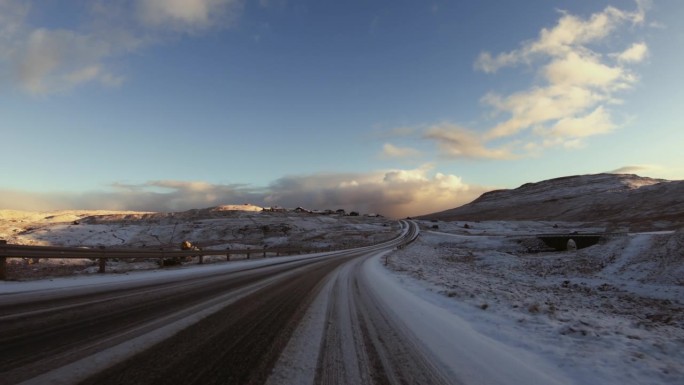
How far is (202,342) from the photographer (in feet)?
17.5

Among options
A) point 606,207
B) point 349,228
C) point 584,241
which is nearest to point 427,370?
point 584,241

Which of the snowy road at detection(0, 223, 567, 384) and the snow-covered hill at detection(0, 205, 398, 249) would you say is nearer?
the snowy road at detection(0, 223, 567, 384)

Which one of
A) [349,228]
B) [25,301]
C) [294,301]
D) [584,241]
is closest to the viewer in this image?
[25,301]

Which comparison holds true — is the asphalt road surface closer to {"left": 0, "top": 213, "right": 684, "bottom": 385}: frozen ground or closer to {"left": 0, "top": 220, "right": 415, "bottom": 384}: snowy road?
{"left": 0, "top": 220, "right": 415, "bottom": 384}: snowy road

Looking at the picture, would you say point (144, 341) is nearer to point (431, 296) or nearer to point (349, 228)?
point (431, 296)

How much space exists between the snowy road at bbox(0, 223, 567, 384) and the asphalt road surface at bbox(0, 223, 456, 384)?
0.01m

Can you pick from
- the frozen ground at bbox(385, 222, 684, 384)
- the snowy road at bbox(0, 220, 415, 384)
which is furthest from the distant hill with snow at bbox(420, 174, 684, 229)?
the snowy road at bbox(0, 220, 415, 384)

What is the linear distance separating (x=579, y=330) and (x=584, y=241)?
3931cm

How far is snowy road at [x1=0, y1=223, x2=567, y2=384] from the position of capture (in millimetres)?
4121

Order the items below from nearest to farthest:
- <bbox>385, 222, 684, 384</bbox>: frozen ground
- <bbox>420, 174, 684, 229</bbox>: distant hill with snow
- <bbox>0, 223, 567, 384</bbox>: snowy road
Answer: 1. <bbox>0, 223, 567, 384</bbox>: snowy road
2. <bbox>385, 222, 684, 384</bbox>: frozen ground
3. <bbox>420, 174, 684, 229</bbox>: distant hill with snow

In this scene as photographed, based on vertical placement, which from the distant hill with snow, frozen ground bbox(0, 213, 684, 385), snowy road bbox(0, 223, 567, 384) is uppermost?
the distant hill with snow

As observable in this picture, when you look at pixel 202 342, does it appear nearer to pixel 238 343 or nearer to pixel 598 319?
pixel 238 343

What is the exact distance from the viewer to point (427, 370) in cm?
454

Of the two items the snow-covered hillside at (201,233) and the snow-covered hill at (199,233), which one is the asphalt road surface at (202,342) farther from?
the snow-covered hill at (199,233)
